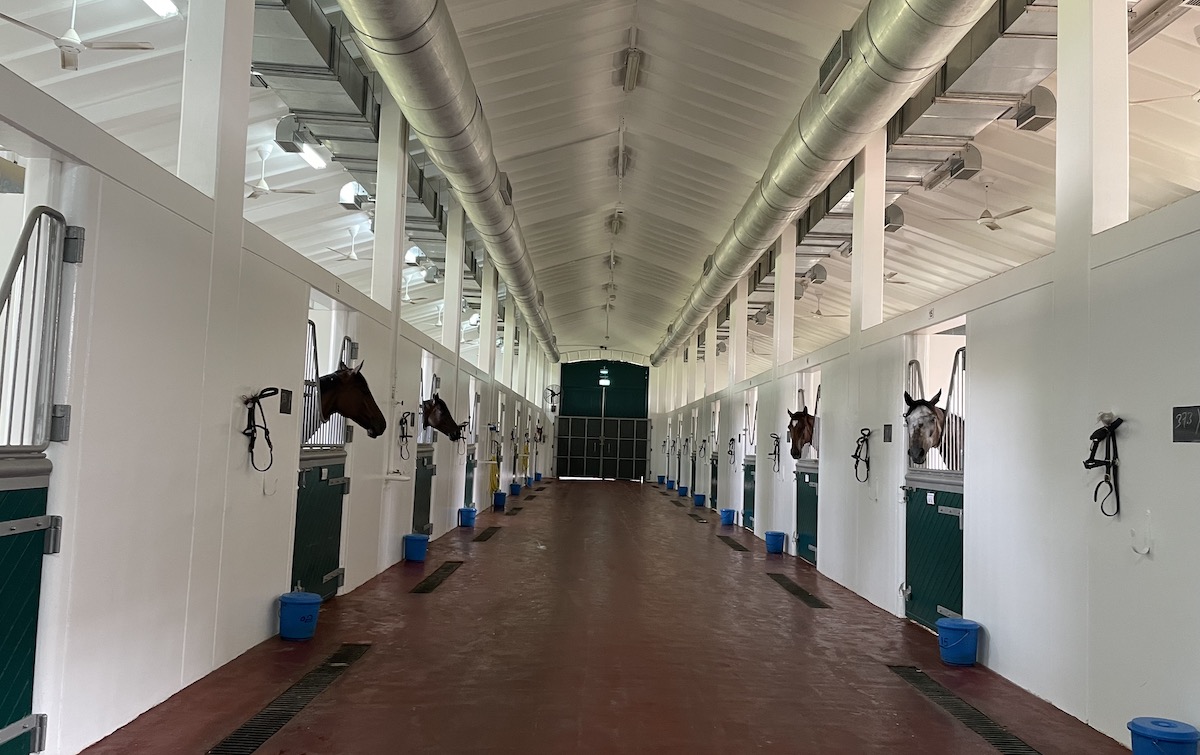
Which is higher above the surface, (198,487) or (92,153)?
(92,153)

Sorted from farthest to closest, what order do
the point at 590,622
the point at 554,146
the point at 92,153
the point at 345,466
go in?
the point at 554,146 < the point at 345,466 < the point at 590,622 < the point at 92,153

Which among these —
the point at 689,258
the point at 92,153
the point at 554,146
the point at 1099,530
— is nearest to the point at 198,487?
the point at 92,153

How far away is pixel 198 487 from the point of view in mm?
4203

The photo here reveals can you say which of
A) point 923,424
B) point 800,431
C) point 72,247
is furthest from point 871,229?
point 72,247

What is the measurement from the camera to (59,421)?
3.11 meters

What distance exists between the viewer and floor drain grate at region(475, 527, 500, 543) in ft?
35.1

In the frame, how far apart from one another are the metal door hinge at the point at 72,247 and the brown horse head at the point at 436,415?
257 inches

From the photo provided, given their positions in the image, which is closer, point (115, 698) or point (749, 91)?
point (115, 698)

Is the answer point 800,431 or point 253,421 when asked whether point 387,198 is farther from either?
point 800,431

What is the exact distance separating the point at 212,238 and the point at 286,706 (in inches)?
90.7

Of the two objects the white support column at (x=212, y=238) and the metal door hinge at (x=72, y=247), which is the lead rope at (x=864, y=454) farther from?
the metal door hinge at (x=72, y=247)

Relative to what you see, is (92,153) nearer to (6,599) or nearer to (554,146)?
(6,599)

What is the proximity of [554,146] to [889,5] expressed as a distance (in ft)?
19.3

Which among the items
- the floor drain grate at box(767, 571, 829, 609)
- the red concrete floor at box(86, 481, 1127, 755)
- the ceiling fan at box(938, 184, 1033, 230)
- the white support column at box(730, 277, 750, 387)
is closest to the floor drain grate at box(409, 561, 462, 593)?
the red concrete floor at box(86, 481, 1127, 755)
